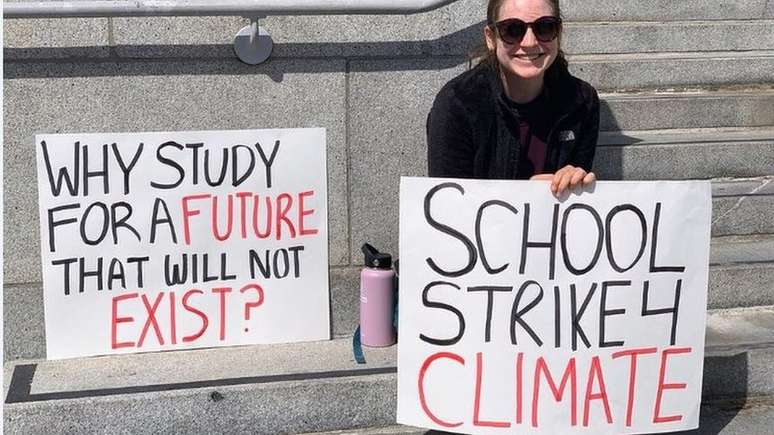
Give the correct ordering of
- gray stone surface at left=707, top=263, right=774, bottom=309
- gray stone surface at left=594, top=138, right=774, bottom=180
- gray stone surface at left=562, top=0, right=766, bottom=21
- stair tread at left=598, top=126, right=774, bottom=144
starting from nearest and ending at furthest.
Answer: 1. gray stone surface at left=707, top=263, right=774, bottom=309
2. gray stone surface at left=594, top=138, right=774, bottom=180
3. stair tread at left=598, top=126, right=774, bottom=144
4. gray stone surface at left=562, top=0, right=766, bottom=21

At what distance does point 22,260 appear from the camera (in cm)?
420

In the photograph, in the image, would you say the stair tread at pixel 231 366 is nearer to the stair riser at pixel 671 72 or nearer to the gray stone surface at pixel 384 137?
the gray stone surface at pixel 384 137

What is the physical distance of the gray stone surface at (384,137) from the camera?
4371 mm

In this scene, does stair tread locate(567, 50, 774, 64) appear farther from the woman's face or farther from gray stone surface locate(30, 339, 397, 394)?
gray stone surface locate(30, 339, 397, 394)

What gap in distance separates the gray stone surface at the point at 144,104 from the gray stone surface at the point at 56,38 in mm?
50

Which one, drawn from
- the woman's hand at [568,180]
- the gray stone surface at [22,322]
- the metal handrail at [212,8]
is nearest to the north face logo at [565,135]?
the woman's hand at [568,180]

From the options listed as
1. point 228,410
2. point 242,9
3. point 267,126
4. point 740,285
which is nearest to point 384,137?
point 267,126

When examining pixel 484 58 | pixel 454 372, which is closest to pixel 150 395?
pixel 454 372

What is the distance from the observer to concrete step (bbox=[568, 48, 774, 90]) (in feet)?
18.6

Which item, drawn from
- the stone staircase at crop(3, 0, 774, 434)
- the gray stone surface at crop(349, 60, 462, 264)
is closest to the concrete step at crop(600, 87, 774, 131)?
the stone staircase at crop(3, 0, 774, 434)

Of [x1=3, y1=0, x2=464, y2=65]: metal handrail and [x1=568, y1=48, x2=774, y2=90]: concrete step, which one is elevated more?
[x1=3, y1=0, x2=464, y2=65]: metal handrail

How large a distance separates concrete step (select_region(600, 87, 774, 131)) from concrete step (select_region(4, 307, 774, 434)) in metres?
1.42

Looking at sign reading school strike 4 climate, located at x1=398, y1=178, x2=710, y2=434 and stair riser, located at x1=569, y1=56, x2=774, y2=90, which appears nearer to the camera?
sign reading school strike 4 climate, located at x1=398, y1=178, x2=710, y2=434

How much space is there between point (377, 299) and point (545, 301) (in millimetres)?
891
